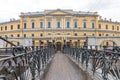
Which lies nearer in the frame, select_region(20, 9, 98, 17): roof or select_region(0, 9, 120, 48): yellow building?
select_region(0, 9, 120, 48): yellow building

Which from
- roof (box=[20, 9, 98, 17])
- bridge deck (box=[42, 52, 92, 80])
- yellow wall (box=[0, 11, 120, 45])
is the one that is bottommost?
bridge deck (box=[42, 52, 92, 80])

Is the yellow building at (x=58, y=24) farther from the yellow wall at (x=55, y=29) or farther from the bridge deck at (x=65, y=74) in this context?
the bridge deck at (x=65, y=74)

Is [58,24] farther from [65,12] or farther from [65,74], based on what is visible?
[65,74]

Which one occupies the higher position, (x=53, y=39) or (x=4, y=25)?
(x=4, y=25)

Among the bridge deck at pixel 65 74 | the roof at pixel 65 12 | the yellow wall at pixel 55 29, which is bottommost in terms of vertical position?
the bridge deck at pixel 65 74

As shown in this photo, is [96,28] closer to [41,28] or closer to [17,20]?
[41,28]

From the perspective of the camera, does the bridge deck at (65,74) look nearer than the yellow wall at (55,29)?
Yes

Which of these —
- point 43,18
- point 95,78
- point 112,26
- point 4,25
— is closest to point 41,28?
point 43,18

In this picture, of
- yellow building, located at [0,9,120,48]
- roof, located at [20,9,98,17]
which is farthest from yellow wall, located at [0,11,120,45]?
roof, located at [20,9,98,17]

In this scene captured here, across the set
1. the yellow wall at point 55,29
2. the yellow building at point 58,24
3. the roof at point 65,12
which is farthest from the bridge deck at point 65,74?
A: the roof at point 65,12

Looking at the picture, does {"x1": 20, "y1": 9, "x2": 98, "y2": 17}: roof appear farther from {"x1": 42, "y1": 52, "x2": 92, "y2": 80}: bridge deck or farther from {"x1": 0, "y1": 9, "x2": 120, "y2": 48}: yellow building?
{"x1": 42, "y1": 52, "x2": 92, "y2": 80}: bridge deck

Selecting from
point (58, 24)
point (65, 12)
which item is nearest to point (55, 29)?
point (58, 24)

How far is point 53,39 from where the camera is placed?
6975cm

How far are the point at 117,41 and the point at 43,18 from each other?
2859cm
